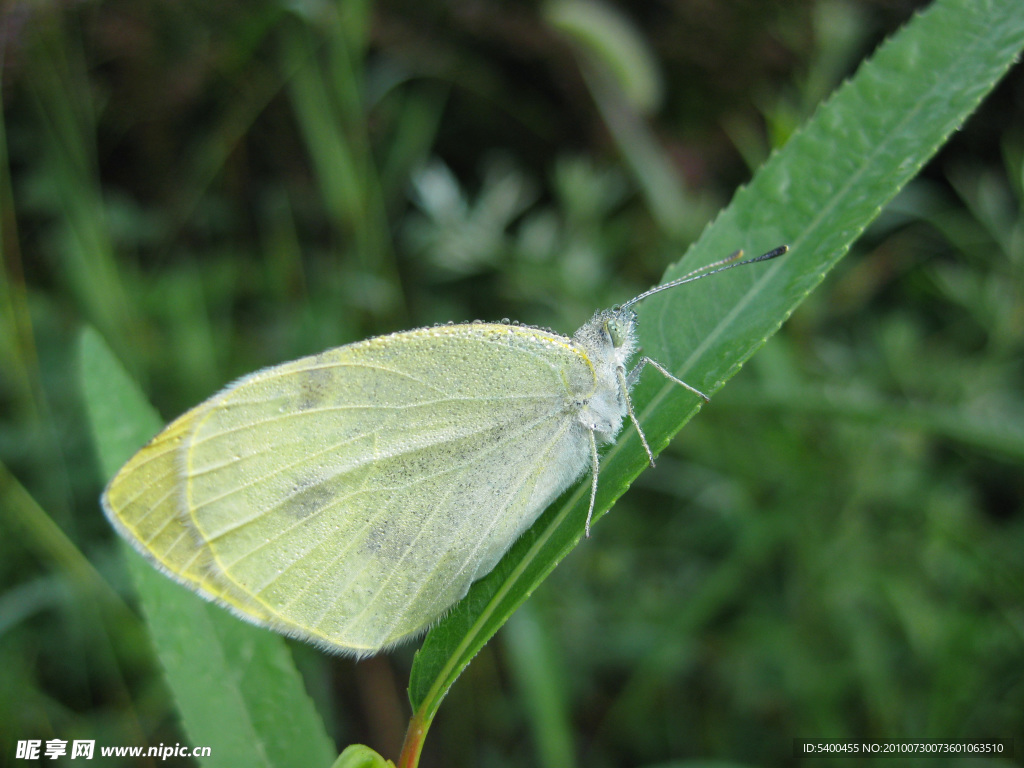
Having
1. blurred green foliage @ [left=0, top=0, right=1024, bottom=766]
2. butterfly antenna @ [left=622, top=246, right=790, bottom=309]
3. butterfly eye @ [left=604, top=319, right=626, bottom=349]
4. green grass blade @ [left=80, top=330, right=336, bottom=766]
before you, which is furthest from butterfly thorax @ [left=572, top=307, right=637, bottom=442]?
green grass blade @ [left=80, top=330, right=336, bottom=766]

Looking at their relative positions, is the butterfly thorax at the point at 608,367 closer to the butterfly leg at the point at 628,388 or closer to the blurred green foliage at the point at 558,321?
the butterfly leg at the point at 628,388

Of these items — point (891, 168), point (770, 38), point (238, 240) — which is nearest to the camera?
point (891, 168)

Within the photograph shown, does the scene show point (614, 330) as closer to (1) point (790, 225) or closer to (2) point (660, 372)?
(2) point (660, 372)

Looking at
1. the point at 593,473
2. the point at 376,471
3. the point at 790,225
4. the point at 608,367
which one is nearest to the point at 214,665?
the point at 376,471

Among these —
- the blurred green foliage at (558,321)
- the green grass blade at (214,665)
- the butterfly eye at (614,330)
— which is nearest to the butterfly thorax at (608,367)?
the butterfly eye at (614,330)

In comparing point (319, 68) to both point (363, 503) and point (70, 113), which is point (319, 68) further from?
point (363, 503)

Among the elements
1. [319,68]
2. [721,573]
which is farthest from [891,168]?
[319,68]
